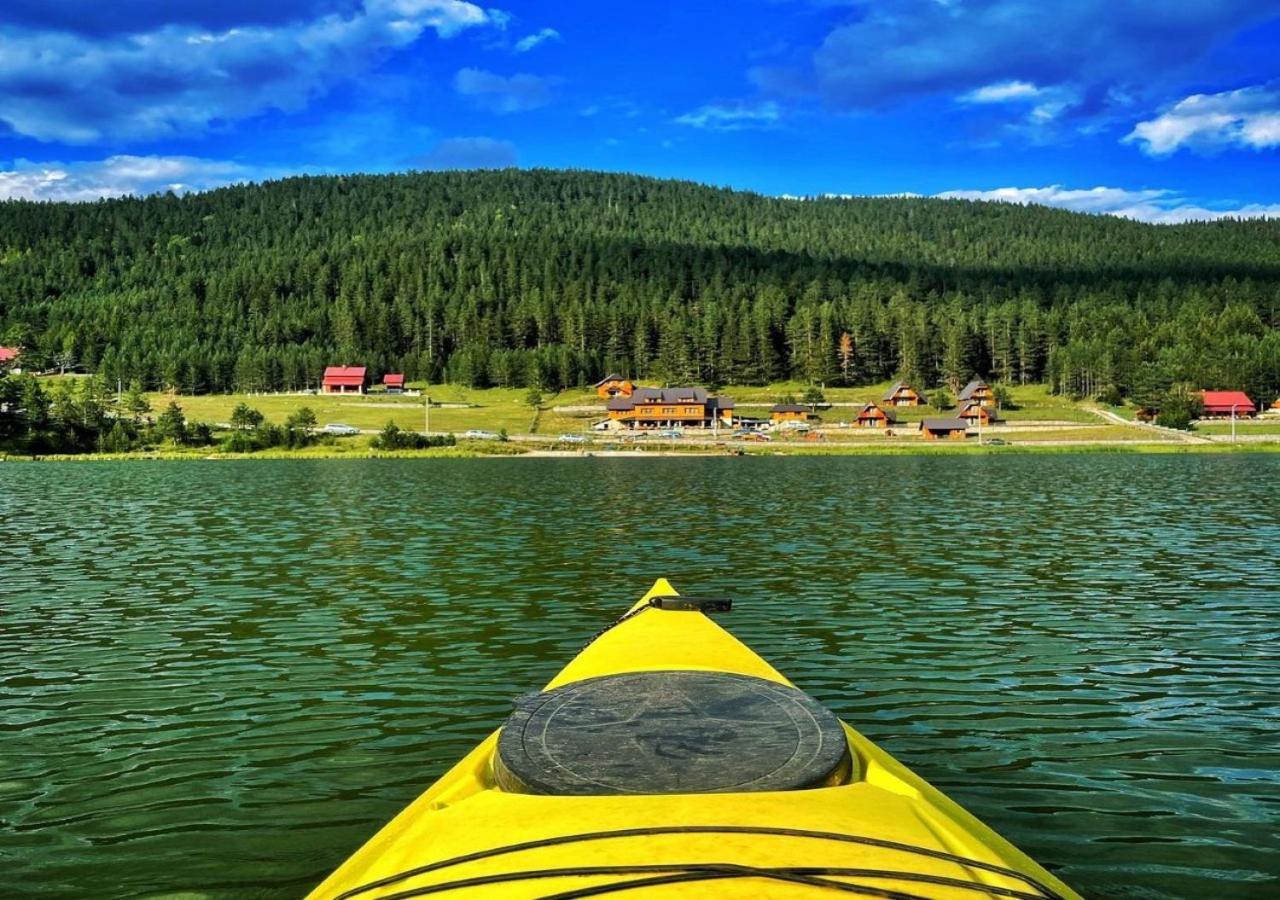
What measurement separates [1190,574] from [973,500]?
79.3 feet

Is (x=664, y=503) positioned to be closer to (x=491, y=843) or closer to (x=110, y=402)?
(x=491, y=843)

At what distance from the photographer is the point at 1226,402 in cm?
15812

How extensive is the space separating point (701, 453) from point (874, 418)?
48039mm

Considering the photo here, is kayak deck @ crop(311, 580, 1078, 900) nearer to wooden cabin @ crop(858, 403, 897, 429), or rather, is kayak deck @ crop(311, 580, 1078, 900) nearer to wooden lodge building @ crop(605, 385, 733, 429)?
wooden lodge building @ crop(605, 385, 733, 429)

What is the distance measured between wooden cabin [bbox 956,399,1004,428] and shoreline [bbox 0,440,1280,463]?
28462mm

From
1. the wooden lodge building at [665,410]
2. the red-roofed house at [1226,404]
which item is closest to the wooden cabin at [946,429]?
the wooden lodge building at [665,410]

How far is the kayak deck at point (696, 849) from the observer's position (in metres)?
3.78

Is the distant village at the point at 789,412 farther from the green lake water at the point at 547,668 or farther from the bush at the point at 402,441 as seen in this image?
the green lake water at the point at 547,668

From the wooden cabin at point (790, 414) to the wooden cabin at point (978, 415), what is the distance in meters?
28.2

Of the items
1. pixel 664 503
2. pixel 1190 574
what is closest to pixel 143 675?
pixel 1190 574

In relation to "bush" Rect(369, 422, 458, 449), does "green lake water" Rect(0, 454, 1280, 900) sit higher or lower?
lower

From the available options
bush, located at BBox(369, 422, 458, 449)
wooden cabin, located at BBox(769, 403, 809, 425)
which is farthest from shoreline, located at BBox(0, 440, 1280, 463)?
wooden cabin, located at BBox(769, 403, 809, 425)

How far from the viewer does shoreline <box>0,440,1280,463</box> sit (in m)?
116

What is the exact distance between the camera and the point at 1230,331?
195000 mm
